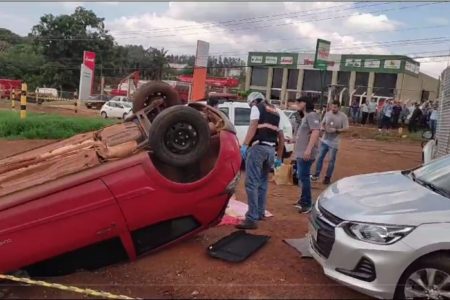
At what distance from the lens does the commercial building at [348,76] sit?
48.3m


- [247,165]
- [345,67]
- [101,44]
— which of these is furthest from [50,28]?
[247,165]

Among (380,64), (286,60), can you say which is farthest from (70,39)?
(380,64)

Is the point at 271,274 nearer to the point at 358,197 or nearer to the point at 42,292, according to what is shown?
the point at 358,197

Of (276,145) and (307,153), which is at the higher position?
(276,145)

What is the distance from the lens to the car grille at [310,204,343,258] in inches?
167

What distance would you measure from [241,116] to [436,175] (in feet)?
23.9

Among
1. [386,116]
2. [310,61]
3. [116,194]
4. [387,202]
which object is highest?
[310,61]

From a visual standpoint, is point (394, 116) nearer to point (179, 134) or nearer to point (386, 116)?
point (386, 116)

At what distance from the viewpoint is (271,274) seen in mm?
4691

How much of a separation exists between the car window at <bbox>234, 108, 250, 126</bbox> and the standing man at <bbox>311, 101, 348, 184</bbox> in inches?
89.3

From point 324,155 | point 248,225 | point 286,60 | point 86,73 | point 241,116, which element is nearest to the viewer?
point 248,225

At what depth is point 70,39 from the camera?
69062 millimetres

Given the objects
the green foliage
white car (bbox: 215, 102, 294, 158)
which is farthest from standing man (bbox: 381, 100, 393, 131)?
the green foliage

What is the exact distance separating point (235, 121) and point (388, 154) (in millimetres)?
9385
